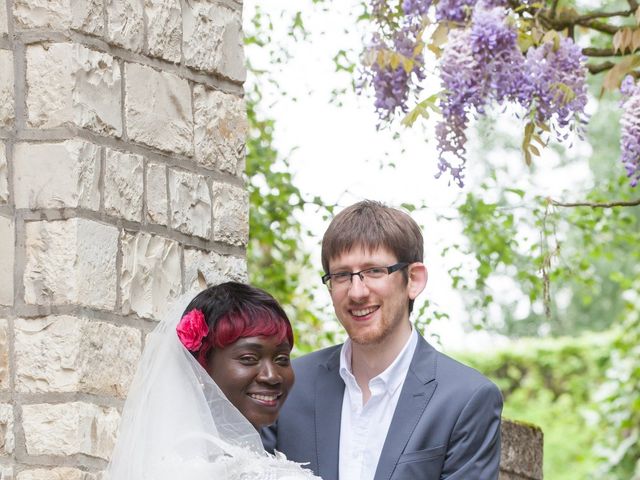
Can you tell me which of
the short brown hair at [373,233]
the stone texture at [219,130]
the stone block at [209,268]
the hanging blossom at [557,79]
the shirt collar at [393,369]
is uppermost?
the hanging blossom at [557,79]

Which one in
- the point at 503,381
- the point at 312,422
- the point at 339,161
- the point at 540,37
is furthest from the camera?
the point at 503,381

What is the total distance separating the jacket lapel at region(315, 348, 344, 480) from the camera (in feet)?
11.8

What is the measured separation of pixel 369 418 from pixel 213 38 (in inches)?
52.9

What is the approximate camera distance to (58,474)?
10.9 ft

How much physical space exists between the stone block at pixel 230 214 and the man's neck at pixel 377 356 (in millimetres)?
612

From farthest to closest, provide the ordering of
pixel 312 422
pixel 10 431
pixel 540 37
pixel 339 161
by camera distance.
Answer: pixel 339 161 → pixel 540 37 → pixel 312 422 → pixel 10 431

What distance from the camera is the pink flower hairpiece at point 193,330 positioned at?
321 centimetres

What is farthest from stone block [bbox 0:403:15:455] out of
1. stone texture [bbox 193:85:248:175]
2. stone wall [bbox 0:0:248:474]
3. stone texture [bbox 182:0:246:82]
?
stone texture [bbox 182:0:246:82]

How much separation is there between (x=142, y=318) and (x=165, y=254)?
0.73 ft

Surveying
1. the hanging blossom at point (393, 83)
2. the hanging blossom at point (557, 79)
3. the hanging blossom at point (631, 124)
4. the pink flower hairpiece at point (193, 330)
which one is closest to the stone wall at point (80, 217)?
the pink flower hairpiece at point (193, 330)

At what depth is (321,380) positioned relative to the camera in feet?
12.4

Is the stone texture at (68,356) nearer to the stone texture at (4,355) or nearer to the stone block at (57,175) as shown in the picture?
the stone texture at (4,355)

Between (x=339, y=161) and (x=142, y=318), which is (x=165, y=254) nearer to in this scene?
(x=142, y=318)

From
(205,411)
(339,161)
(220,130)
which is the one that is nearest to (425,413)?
(205,411)
